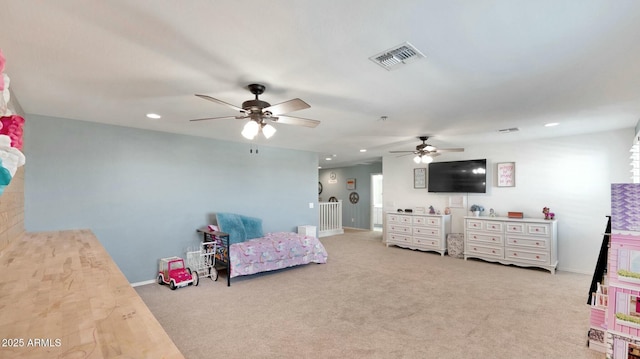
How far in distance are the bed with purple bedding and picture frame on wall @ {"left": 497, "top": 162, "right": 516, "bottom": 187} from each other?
398 cm

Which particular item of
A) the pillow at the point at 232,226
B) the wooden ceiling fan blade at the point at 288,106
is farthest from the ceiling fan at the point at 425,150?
the pillow at the point at 232,226

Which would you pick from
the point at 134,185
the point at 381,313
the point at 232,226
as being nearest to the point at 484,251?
the point at 381,313

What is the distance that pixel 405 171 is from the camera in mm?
7566

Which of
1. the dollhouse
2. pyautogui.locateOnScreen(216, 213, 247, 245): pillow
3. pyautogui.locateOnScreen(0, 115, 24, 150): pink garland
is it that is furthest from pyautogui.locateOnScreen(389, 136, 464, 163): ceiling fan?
pyautogui.locateOnScreen(0, 115, 24, 150): pink garland

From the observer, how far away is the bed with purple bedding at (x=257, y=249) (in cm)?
460

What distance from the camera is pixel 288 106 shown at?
102 inches

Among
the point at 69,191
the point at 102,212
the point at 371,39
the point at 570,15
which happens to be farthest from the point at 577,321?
the point at 69,191

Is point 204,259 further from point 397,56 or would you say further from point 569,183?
point 569,183

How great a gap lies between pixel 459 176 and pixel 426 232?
1458 millimetres

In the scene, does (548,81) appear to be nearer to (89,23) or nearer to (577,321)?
(577,321)

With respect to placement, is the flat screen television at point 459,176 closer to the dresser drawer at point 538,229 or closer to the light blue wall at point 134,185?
the dresser drawer at point 538,229

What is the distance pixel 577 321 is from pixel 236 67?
435 centimetres

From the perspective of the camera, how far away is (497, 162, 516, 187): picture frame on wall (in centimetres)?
586

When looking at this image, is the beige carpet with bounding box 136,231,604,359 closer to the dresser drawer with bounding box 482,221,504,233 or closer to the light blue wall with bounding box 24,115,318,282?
the dresser drawer with bounding box 482,221,504,233
